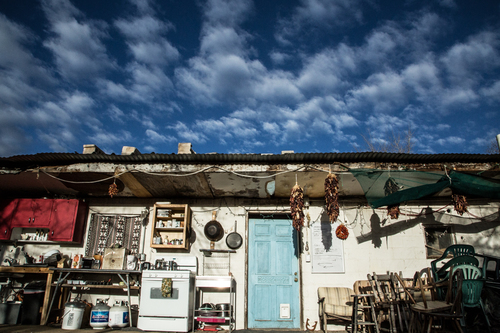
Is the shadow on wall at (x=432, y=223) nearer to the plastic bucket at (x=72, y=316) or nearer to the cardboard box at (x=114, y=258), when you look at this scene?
the cardboard box at (x=114, y=258)

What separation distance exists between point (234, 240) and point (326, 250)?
1993mm

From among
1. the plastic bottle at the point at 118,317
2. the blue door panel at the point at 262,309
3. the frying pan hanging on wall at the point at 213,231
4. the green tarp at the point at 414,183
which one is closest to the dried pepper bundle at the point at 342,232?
the green tarp at the point at 414,183

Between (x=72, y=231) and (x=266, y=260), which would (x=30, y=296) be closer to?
(x=72, y=231)

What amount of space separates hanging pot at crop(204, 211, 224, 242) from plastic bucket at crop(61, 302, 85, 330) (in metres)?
2.73

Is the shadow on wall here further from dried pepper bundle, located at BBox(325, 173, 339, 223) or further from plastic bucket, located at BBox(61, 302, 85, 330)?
plastic bucket, located at BBox(61, 302, 85, 330)

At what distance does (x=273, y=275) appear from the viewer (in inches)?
261

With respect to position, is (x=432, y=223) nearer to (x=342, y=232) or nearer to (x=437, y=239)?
(x=437, y=239)

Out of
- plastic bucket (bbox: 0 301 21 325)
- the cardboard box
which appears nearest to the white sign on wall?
the cardboard box

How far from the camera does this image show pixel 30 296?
603 cm

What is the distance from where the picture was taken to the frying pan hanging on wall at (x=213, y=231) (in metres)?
6.77

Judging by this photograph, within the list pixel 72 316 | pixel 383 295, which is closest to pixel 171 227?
pixel 72 316

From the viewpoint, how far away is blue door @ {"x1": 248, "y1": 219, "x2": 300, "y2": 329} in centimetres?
636

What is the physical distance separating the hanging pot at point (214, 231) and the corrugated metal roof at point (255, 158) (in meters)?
1.86

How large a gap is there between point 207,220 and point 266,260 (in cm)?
157
